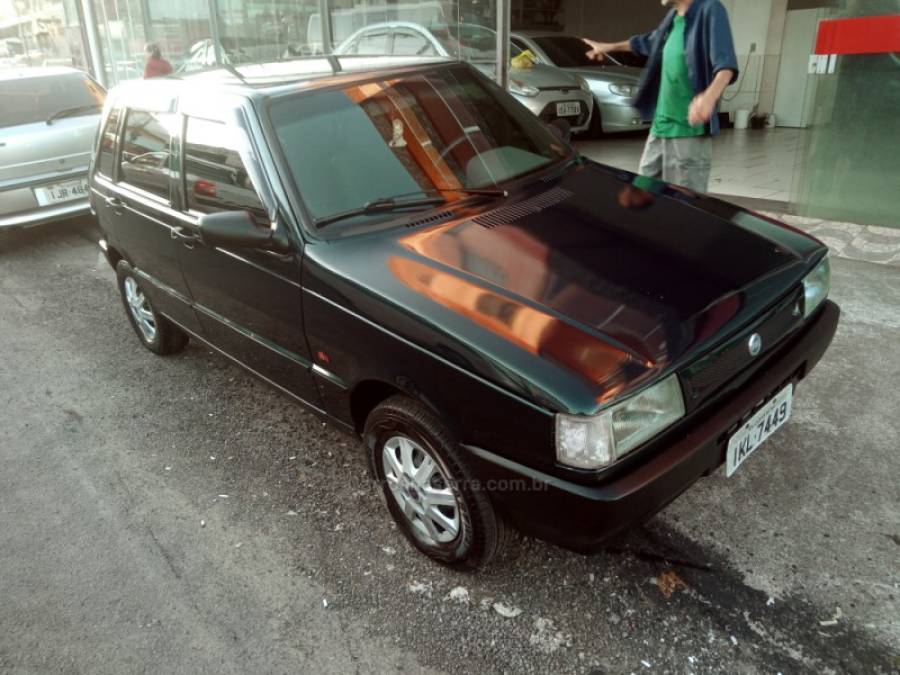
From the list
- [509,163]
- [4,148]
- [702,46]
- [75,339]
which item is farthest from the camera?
[4,148]

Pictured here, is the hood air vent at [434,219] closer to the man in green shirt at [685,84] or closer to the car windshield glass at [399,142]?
the car windshield glass at [399,142]

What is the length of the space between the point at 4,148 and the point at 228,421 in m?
4.67

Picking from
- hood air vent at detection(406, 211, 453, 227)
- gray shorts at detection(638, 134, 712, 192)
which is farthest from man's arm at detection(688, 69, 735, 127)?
hood air vent at detection(406, 211, 453, 227)

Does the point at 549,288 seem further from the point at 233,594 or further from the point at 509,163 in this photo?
the point at 233,594

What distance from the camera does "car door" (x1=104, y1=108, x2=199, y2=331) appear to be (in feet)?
11.7

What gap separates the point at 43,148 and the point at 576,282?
6.44 metres

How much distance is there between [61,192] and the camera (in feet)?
22.5

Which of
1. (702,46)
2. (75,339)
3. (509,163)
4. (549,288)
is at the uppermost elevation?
(702,46)

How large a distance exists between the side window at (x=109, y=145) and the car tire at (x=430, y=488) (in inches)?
107

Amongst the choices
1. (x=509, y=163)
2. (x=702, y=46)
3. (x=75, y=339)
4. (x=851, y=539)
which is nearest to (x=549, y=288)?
(x=509, y=163)

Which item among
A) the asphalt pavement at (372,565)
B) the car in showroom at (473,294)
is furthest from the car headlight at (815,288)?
the asphalt pavement at (372,565)

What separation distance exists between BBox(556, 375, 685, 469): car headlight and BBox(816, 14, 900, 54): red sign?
5002mm

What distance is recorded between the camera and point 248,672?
2291 millimetres

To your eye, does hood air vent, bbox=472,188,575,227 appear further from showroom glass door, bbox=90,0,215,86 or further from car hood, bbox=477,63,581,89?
showroom glass door, bbox=90,0,215,86
